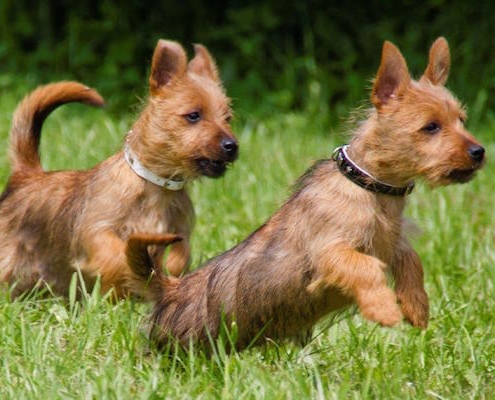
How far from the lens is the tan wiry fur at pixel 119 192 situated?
5203 mm

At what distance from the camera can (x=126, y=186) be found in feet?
17.2

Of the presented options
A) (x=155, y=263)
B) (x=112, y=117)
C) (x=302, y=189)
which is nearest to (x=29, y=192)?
(x=155, y=263)

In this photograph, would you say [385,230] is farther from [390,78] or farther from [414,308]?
[390,78]

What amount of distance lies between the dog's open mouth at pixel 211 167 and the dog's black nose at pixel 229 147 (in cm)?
5

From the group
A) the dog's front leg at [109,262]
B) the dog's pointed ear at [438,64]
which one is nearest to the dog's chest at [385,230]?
the dog's pointed ear at [438,64]

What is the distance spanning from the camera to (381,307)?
3.80 metres

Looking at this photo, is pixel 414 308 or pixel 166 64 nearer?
pixel 414 308

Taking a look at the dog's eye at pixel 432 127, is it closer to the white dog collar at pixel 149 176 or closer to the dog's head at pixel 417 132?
the dog's head at pixel 417 132

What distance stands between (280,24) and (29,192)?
5.80m

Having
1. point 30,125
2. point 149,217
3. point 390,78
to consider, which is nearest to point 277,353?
point 390,78

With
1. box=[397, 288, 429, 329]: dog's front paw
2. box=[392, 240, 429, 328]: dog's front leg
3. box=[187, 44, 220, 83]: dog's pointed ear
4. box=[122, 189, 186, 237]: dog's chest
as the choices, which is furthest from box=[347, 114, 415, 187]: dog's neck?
box=[187, 44, 220, 83]: dog's pointed ear

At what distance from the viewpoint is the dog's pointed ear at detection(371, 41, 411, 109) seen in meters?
4.10

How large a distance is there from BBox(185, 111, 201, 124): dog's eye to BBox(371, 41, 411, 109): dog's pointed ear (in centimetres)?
137

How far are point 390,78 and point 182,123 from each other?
1460 millimetres
